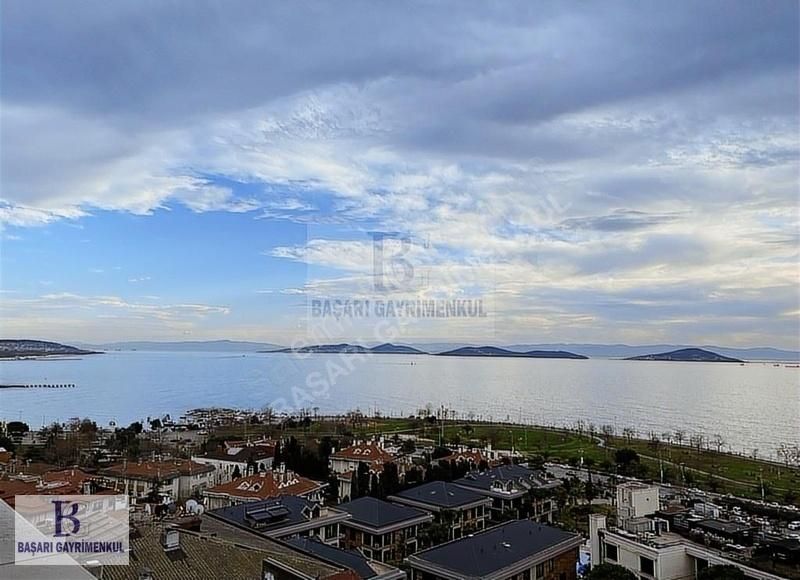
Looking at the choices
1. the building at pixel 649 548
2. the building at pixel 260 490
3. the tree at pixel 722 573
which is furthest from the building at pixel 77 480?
the tree at pixel 722 573

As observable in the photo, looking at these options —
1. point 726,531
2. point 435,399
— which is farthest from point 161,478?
point 435,399

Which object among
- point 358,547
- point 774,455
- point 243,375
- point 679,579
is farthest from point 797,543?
point 243,375

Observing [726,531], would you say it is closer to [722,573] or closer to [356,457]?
[722,573]

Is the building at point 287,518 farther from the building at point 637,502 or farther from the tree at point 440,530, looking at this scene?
the building at point 637,502

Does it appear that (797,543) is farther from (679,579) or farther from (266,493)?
(266,493)

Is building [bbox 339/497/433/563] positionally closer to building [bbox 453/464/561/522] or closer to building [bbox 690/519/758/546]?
building [bbox 453/464/561/522]

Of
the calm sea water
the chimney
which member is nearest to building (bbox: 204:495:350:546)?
the chimney
